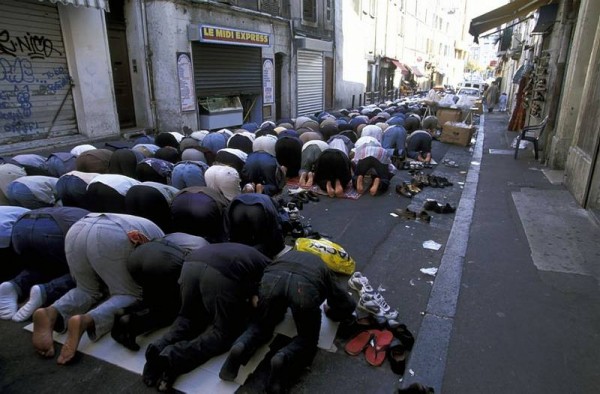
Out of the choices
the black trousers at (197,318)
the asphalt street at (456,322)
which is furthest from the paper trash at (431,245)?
the black trousers at (197,318)

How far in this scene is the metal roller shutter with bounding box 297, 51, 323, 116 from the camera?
58.9ft

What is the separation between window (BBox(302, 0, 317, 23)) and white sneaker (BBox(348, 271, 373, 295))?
51.8ft

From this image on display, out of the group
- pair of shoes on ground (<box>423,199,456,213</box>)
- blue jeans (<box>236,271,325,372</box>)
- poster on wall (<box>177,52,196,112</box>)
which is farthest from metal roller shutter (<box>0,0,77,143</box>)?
pair of shoes on ground (<box>423,199,456,213</box>)

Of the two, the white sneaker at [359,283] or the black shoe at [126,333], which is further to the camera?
the white sneaker at [359,283]

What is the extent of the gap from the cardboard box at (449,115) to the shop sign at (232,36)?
7515 mm

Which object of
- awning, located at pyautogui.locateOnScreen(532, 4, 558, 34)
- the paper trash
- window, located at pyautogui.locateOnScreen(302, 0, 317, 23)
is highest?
window, located at pyautogui.locateOnScreen(302, 0, 317, 23)

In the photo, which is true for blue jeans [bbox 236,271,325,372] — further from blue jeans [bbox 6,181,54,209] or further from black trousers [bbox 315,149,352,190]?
black trousers [bbox 315,149,352,190]

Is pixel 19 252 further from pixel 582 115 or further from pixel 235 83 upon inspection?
pixel 235 83

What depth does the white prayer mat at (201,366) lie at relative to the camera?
288 cm

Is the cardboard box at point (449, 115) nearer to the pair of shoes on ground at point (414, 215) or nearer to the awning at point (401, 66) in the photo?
the pair of shoes on ground at point (414, 215)

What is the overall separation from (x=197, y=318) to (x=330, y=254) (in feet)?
5.62

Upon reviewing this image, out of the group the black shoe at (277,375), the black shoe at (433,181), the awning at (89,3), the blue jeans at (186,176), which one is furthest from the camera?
the black shoe at (433,181)

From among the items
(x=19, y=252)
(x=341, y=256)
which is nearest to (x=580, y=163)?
(x=341, y=256)

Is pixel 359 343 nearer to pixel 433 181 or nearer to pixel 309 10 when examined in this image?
pixel 433 181
